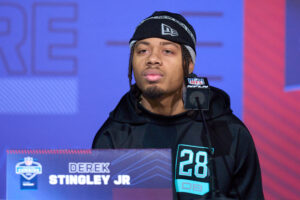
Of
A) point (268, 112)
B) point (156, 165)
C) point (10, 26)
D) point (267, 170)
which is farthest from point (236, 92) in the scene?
point (156, 165)

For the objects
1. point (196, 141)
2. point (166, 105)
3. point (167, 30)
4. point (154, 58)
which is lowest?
point (196, 141)

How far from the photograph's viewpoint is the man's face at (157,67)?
53.8 inches

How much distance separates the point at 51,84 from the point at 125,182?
1444mm

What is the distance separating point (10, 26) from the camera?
2256 millimetres

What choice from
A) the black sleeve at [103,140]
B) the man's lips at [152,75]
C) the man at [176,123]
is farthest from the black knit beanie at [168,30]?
the black sleeve at [103,140]

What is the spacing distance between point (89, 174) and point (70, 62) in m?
1.43

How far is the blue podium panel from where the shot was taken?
872mm

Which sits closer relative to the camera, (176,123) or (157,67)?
(157,67)

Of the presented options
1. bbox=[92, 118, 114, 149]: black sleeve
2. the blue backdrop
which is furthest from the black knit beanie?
the blue backdrop

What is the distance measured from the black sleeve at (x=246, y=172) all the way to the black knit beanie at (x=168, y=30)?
34 centimetres

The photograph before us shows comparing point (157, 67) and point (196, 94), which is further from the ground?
point (157, 67)

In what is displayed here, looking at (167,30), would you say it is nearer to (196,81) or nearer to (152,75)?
(152,75)

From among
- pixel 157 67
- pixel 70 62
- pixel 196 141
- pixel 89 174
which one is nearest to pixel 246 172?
pixel 196 141

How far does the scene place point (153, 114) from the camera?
1473 mm
